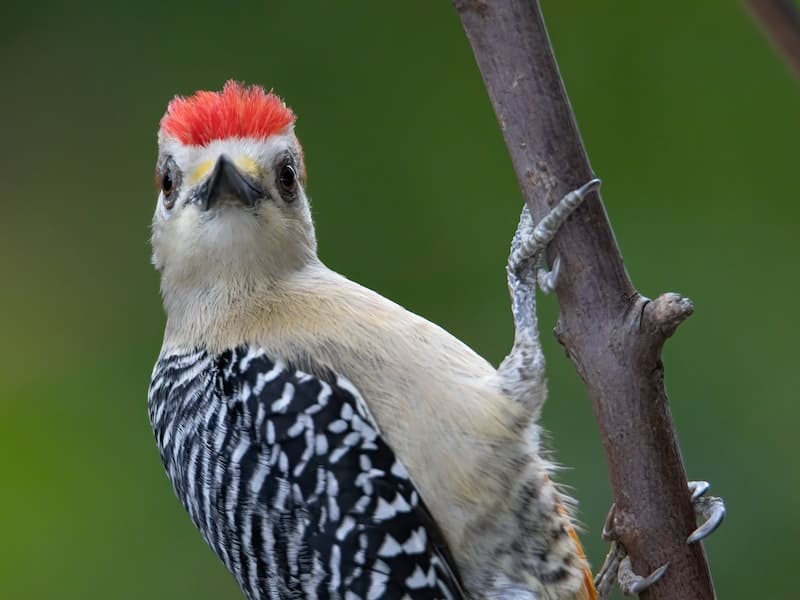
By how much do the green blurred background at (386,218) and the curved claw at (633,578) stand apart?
1.40 meters

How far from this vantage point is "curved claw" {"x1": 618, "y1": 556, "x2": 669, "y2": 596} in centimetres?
228

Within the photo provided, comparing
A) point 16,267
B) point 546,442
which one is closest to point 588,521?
point 546,442

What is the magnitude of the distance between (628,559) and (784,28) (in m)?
1.29

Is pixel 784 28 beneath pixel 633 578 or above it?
above

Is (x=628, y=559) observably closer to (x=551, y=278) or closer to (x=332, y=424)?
(x=551, y=278)

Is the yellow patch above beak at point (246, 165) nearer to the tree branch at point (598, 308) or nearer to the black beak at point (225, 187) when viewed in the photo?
the black beak at point (225, 187)

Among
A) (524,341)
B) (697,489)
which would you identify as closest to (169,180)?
(524,341)

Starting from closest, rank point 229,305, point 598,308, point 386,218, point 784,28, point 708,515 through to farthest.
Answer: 1. point 784,28
2. point 598,308
3. point 708,515
4. point 229,305
5. point 386,218

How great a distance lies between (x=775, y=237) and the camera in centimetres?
419

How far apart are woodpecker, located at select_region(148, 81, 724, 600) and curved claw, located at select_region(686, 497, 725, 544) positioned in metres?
0.19

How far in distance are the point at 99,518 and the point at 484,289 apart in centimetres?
153

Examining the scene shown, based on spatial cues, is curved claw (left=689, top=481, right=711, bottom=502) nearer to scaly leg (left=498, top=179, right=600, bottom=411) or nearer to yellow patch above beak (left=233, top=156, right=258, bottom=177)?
scaly leg (left=498, top=179, right=600, bottom=411)

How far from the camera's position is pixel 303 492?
8.70 feet

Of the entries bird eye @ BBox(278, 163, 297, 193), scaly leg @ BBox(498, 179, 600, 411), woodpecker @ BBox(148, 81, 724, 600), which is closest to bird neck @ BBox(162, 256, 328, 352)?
woodpecker @ BBox(148, 81, 724, 600)
